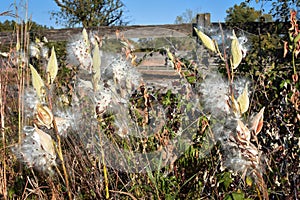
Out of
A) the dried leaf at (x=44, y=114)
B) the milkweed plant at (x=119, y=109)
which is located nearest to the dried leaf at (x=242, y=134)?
the milkweed plant at (x=119, y=109)

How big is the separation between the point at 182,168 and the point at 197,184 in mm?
109

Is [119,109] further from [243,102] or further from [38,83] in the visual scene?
[243,102]

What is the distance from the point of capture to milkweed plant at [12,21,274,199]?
68cm

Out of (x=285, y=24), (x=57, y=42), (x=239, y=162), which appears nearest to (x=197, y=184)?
(x=239, y=162)

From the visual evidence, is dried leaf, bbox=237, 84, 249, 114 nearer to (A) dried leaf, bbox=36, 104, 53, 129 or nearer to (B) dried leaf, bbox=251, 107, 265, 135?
(B) dried leaf, bbox=251, 107, 265, 135

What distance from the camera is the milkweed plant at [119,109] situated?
0.68 metres

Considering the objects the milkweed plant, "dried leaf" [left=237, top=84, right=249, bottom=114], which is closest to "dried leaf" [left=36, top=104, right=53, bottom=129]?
the milkweed plant

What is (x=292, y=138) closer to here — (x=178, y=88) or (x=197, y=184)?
(x=197, y=184)

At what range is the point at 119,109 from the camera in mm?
1462

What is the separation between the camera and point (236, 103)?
0.66 meters

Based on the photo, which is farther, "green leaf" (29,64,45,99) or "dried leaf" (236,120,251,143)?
"green leaf" (29,64,45,99)

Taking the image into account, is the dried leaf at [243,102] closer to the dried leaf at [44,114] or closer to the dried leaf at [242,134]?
the dried leaf at [242,134]

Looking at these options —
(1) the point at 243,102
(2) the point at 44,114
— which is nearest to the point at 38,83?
(2) the point at 44,114

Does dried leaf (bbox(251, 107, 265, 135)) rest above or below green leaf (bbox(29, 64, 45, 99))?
below
